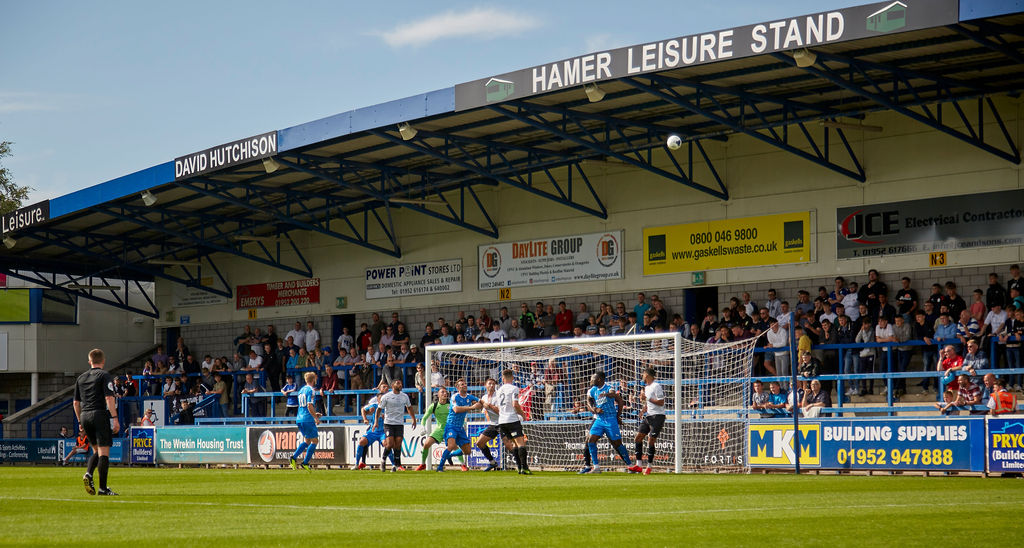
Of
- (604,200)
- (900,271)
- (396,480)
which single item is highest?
(604,200)

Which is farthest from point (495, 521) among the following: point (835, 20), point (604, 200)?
point (604, 200)

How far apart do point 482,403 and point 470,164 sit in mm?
7829

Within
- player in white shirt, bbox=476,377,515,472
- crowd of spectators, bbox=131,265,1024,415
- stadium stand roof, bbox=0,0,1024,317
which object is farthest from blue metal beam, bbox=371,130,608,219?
player in white shirt, bbox=476,377,515,472

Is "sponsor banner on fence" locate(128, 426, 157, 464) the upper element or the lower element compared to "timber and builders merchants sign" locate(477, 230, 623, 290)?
lower

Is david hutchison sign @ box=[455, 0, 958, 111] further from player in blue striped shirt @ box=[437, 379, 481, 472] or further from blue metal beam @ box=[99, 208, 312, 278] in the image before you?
blue metal beam @ box=[99, 208, 312, 278]

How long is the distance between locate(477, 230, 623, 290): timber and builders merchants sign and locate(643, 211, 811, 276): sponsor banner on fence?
1185mm

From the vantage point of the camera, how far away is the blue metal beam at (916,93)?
2184 cm

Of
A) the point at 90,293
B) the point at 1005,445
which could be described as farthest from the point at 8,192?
the point at 1005,445

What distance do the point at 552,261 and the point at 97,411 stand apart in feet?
65.1

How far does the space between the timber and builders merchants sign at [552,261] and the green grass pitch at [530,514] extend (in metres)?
14.7

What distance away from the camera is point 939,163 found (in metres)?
25.9

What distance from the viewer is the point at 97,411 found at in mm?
14555

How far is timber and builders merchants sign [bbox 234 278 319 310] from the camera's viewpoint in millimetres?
40094

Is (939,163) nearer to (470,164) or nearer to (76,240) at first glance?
(470,164)
